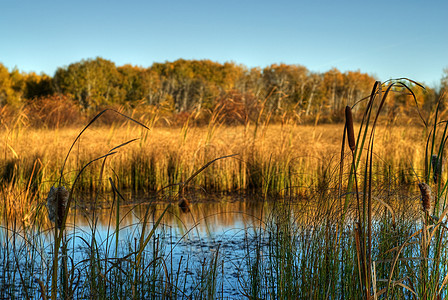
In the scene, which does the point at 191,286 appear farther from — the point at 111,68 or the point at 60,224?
the point at 111,68

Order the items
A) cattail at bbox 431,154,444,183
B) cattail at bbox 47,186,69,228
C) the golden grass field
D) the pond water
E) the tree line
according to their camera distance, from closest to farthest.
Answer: cattail at bbox 47,186,69,228, cattail at bbox 431,154,444,183, the pond water, the golden grass field, the tree line

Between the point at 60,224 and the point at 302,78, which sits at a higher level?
the point at 302,78

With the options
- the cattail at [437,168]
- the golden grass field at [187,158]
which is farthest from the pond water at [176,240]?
the cattail at [437,168]

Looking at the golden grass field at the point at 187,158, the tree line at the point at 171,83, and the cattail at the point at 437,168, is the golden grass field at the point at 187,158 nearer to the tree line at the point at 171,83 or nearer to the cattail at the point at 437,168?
the cattail at the point at 437,168

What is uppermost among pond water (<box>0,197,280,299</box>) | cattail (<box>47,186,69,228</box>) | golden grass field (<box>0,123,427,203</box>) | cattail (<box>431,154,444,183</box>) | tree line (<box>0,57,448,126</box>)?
tree line (<box>0,57,448,126</box>)

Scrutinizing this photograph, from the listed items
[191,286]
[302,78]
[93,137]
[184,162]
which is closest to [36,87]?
Answer: [302,78]

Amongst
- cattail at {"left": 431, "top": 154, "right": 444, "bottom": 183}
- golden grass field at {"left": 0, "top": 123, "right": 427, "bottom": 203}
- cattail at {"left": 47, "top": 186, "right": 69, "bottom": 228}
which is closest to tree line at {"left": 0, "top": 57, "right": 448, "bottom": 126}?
golden grass field at {"left": 0, "top": 123, "right": 427, "bottom": 203}

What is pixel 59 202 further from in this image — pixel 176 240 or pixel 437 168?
pixel 176 240

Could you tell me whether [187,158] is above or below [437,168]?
below

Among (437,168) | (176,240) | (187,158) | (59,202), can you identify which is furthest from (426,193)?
(187,158)

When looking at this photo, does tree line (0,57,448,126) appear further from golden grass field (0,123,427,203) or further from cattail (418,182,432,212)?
cattail (418,182,432,212)

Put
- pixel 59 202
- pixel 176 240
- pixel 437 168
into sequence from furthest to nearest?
pixel 176 240 < pixel 437 168 < pixel 59 202

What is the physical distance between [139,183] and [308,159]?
2656 mm

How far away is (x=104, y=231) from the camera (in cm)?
431
